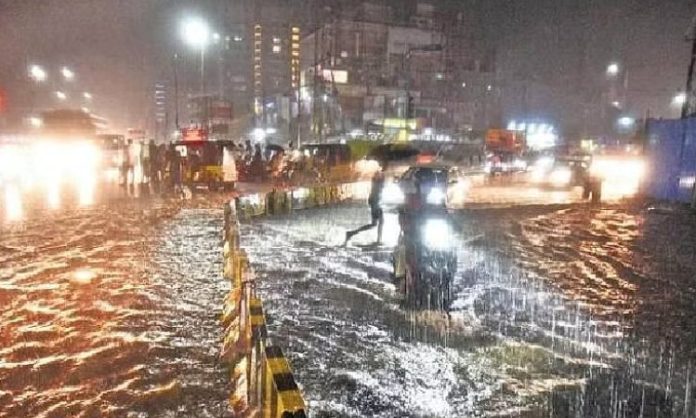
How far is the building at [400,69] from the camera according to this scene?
218ft

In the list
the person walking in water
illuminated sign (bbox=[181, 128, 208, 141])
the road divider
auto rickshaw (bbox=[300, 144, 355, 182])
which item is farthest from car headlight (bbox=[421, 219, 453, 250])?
illuminated sign (bbox=[181, 128, 208, 141])

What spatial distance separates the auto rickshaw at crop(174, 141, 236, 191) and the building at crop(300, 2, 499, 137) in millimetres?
37236

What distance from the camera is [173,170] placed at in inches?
973

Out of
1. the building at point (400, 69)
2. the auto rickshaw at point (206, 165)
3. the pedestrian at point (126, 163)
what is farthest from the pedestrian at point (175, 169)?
the building at point (400, 69)

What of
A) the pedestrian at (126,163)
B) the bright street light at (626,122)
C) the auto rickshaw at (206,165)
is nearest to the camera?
the auto rickshaw at (206,165)

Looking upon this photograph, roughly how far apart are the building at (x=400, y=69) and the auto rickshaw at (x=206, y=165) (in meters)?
37.2

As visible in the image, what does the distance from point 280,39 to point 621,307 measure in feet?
344

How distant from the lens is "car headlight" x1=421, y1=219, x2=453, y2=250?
305 inches

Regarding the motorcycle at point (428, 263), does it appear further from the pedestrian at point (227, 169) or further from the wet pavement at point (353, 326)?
the pedestrian at point (227, 169)

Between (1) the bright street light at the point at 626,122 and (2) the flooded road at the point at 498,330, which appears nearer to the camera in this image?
(2) the flooded road at the point at 498,330

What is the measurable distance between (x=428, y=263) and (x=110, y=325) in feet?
14.4

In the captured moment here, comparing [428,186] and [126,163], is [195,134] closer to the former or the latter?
[126,163]

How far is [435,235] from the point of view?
782 centimetres

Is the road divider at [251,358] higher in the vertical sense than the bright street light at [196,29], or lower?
lower
